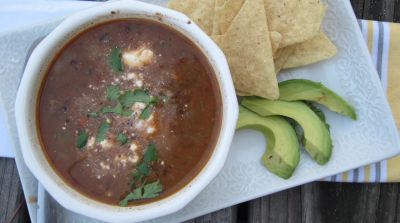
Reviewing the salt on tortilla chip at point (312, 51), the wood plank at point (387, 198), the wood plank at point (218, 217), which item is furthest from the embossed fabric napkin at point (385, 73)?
the wood plank at point (218, 217)

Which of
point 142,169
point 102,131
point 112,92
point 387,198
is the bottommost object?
point 387,198

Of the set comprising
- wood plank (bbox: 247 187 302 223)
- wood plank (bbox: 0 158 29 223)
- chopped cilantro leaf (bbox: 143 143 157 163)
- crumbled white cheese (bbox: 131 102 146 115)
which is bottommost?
wood plank (bbox: 247 187 302 223)

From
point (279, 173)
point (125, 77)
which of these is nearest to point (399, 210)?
point (279, 173)

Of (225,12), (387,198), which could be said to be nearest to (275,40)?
(225,12)

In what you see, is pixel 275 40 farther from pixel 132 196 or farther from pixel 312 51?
pixel 132 196

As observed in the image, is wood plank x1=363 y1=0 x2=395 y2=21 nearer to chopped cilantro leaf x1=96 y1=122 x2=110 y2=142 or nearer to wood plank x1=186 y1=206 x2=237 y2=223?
wood plank x1=186 y1=206 x2=237 y2=223

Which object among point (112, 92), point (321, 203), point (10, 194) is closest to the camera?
point (112, 92)

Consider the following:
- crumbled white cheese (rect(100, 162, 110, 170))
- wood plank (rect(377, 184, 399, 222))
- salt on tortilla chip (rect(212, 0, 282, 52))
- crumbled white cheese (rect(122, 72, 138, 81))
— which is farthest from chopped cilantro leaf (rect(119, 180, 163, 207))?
wood plank (rect(377, 184, 399, 222))
